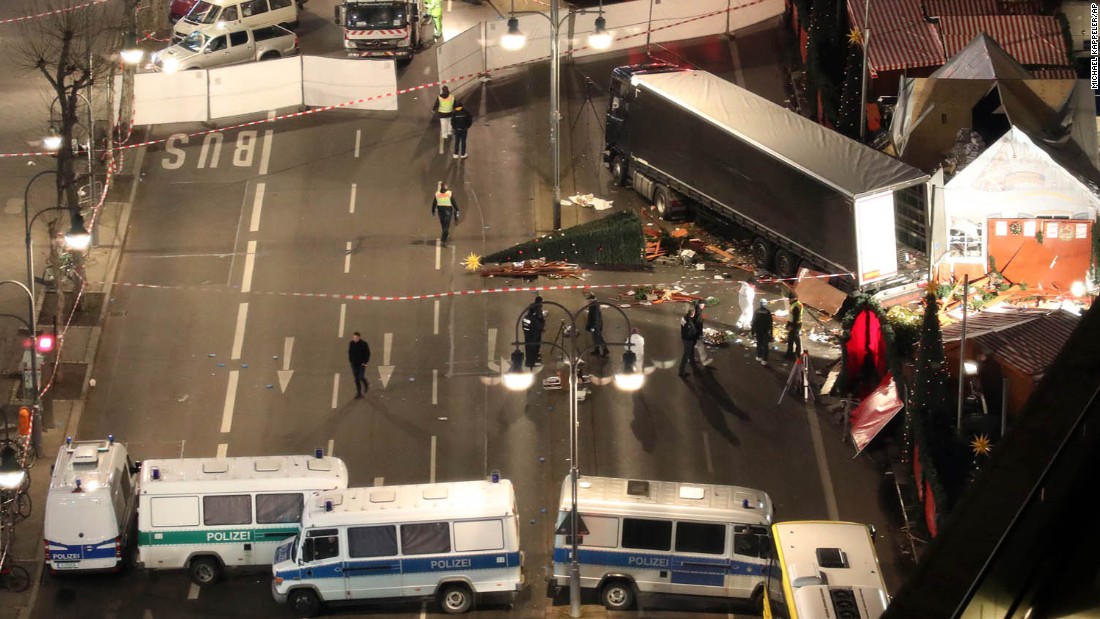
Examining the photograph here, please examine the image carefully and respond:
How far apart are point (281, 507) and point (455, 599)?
11.1 feet

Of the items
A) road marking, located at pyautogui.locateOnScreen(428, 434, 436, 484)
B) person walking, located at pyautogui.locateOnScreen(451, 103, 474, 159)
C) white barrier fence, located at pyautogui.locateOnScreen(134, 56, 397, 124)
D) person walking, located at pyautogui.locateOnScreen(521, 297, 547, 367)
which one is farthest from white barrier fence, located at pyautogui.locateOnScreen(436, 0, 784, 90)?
road marking, located at pyautogui.locateOnScreen(428, 434, 436, 484)

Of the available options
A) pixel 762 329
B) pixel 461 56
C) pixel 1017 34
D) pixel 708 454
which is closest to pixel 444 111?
pixel 461 56

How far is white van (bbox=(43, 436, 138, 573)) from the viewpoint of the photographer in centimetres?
2686

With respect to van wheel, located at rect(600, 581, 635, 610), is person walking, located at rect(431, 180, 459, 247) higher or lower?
higher

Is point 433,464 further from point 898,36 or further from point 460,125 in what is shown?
point 898,36

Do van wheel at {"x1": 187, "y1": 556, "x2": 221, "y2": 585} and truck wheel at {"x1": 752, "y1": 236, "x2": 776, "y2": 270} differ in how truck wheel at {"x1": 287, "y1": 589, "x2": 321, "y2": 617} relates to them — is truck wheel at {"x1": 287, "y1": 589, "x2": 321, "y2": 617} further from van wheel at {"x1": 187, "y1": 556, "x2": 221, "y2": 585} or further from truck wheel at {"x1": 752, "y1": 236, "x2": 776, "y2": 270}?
truck wheel at {"x1": 752, "y1": 236, "x2": 776, "y2": 270}

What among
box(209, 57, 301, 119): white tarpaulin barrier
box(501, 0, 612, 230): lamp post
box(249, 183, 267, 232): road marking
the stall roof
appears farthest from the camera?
box(209, 57, 301, 119): white tarpaulin barrier

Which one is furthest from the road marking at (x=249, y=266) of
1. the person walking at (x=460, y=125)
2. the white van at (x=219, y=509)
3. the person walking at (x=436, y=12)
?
the person walking at (x=436, y=12)

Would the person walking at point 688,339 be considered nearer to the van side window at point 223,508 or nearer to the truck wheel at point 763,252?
the truck wheel at point 763,252

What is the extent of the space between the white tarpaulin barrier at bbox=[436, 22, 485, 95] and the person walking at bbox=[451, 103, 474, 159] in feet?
9.89

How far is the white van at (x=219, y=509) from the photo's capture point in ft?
88.2

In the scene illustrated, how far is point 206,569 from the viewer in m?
27.3

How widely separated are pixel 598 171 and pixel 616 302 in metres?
6.68

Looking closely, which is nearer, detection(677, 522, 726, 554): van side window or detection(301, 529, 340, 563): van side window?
detection(677, 522, 726, 554): van side window
